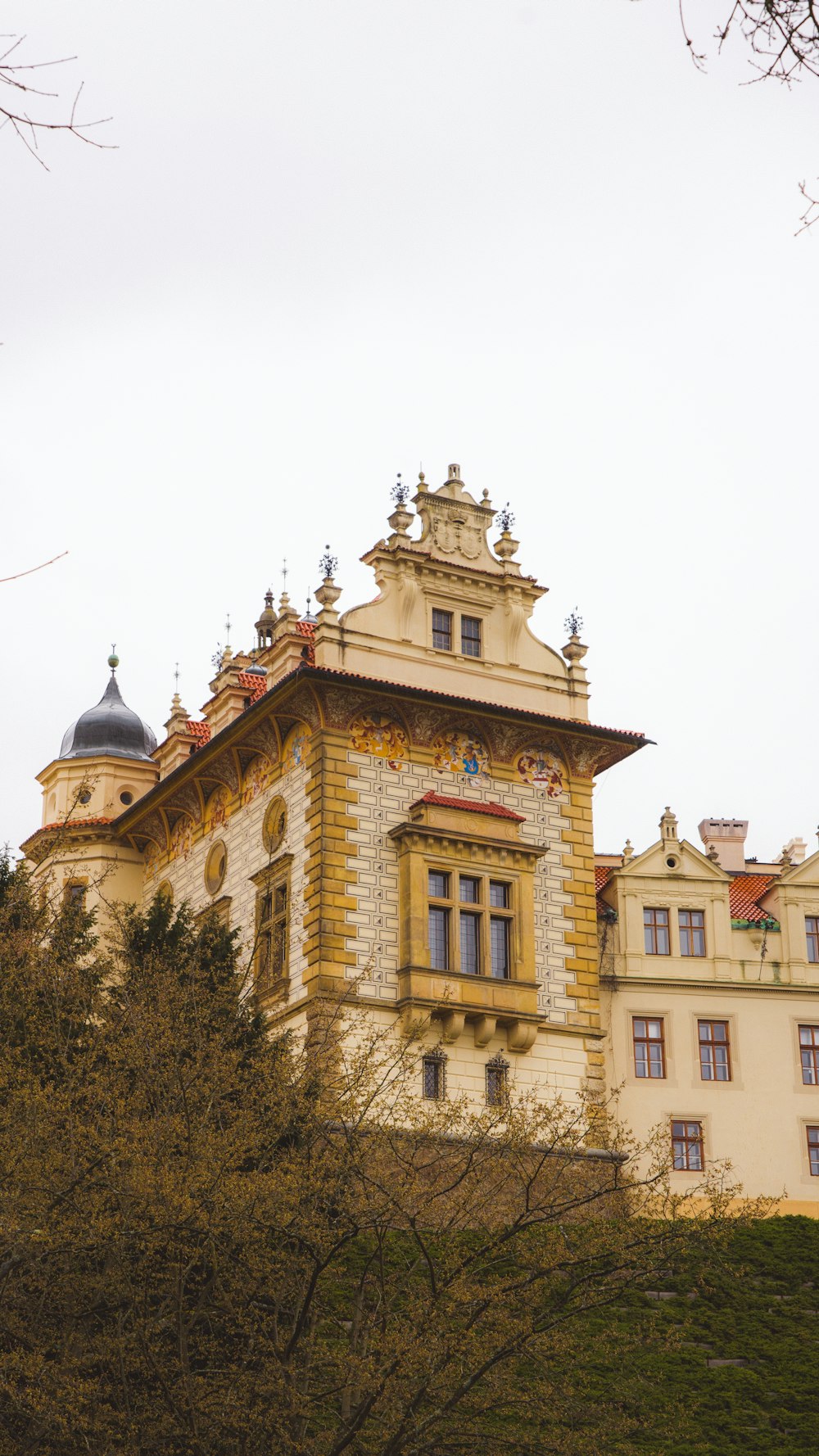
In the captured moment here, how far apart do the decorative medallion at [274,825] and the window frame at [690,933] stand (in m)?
9.64

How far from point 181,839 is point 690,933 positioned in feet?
38.4

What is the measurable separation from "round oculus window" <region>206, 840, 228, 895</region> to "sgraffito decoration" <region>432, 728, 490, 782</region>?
5.41m

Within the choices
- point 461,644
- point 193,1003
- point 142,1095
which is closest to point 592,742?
point 461,644

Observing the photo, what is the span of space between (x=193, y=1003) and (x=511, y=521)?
1843cm

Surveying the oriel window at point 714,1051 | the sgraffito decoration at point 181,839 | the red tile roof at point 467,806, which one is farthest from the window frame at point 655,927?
the sgraffito decoration at point 181,839

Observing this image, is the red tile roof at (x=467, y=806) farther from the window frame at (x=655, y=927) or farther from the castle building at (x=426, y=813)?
the window frame at (x=655, y=927)

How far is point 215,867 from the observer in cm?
4241

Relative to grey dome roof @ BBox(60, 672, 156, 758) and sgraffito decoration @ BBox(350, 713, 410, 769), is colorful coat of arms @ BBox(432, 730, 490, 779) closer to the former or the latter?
sgraffito decoration @ BBox(350, 713, 410, 769)

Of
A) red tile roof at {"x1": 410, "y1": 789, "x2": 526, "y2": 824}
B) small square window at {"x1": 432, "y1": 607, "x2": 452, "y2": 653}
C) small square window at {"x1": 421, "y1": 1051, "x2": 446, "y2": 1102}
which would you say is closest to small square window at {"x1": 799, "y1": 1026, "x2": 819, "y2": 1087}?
red tile roof at {"x1": 410, "y1": 789, "x2": 526, "y2": 824}

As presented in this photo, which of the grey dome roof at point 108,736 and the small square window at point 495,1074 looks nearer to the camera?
the small square window at point 495,1074

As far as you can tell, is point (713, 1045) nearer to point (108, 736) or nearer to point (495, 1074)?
point (495, 1074)

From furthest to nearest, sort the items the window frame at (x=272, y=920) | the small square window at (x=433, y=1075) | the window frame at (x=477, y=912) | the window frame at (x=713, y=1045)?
the window frame at (x=713, y=1045) < the window frame at (x=477, y=912) < the window frame at (x=272, y=920) < the small square window at (x=433, y=1075)

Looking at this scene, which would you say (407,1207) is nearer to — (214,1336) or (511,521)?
(214,1336)

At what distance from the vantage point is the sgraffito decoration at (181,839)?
146 ft
